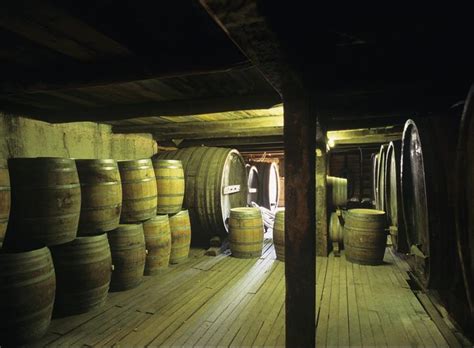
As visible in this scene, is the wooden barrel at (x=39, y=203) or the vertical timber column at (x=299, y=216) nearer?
the vertical timber column at (x=299, y=216)

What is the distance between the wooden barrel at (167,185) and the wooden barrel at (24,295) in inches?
90.3

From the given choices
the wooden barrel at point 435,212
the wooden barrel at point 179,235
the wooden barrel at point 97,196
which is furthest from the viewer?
the wooden barrel at point 179,235

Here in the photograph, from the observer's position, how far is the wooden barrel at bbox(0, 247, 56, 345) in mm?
2621

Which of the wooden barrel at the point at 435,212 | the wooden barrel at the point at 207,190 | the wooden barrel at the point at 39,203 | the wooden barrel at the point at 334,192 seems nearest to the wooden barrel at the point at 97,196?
the wooden barrel at the point at 39,203

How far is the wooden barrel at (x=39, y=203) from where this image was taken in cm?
293

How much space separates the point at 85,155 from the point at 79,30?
360cm

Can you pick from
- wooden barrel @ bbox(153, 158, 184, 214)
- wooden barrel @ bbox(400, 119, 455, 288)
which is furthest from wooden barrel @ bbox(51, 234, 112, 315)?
wooden barrel @ bbox(400, 119, 455, 288)

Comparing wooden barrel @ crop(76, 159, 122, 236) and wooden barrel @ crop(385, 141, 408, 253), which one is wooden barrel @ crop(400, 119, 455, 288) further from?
wooden barrel @ crop(76, 159, 122, 236)

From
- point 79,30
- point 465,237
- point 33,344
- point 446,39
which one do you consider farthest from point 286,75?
point 33,344

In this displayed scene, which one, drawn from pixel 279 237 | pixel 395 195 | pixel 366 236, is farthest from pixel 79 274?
pixel 395 195

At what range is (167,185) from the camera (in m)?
5.12

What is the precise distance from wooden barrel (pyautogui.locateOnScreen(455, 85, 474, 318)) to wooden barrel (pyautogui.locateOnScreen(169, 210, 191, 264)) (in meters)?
4.14

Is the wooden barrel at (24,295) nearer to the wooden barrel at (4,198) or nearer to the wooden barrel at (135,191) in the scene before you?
the wooden barrel at (4,198)

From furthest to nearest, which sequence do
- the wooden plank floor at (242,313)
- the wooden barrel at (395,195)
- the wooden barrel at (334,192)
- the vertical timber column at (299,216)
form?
1. the wooden barrel at (334,192)
2. the wooden barrel at (395,195)
3. the wooden plank floor at (242,313)
4. the vertical timber column at (299,216)
